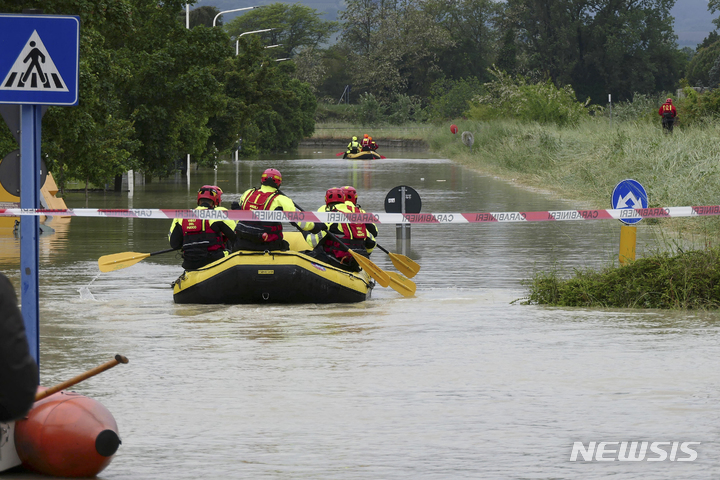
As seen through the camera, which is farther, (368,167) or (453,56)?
(453,56)

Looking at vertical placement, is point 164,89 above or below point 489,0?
below

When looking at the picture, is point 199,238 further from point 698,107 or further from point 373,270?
point 698,107

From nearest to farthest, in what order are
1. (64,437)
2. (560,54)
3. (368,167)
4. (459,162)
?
(64,437) < (368,167) < (459,162) < (560,54)

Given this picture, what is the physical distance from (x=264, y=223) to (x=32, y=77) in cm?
586

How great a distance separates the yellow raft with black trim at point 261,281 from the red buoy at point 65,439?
21.4 feet

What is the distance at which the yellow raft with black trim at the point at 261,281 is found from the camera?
11898mm

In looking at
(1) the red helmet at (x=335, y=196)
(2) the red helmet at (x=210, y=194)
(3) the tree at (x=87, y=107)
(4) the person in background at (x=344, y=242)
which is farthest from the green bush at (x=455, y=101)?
(2) the red helmet at (x=210, y=194)

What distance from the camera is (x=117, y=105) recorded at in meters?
27.3

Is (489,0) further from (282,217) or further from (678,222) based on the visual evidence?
(282,217)

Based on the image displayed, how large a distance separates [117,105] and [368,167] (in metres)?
22.7

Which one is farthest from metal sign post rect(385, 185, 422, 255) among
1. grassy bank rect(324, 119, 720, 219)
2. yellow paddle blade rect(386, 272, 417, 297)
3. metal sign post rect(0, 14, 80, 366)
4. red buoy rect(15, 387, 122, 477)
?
red buoy rect(15, 387, 122, 477)

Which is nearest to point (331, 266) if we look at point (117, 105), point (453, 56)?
point (117, 105)

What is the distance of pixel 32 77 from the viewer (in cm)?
672

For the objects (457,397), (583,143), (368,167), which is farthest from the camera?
(368,167)
